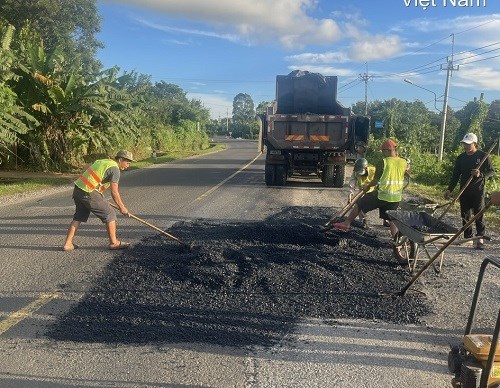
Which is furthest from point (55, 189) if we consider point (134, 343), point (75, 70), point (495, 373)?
point (495, 373)

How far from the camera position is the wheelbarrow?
5.44 metres

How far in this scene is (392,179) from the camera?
7.29 meters

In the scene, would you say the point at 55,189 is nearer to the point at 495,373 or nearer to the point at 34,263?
the point at 34,263

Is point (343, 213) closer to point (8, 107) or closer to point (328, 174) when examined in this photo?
point (328, 174)

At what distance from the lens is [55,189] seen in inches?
589

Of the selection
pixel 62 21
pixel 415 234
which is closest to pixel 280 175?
pixel 415 234

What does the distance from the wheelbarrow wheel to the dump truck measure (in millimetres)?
8383

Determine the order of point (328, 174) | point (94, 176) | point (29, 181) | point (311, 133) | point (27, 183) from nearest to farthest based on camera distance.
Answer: point (94, 176)
point (311, 133)
point (328, 174)
point (27, 183)
point (29, 181)

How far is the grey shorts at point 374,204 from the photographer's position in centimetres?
741

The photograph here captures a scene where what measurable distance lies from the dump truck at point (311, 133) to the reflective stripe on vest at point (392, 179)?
7.70 m

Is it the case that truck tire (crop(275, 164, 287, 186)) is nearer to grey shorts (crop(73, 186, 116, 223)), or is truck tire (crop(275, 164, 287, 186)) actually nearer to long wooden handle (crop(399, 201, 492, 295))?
Answer: grey shorts (crop(73, 186, 116, 223))

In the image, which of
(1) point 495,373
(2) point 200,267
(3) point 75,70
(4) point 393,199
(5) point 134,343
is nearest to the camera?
(1) point 495,373

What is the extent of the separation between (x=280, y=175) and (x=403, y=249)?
9.10 meters

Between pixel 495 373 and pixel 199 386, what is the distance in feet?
6.28
